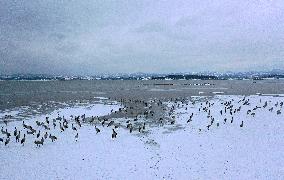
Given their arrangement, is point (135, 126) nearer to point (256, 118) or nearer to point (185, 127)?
point (185, 127)

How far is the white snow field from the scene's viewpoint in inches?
554

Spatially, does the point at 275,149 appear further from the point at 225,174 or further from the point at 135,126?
the point at 135,126

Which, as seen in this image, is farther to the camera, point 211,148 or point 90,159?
point 211,148

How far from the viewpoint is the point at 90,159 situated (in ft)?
53.4

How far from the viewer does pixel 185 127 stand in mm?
25344

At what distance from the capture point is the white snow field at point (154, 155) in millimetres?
14078

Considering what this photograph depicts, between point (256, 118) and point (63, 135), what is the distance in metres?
18.7

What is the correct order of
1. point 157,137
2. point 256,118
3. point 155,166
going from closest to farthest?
point 155,166, point 157,137, point 256,118

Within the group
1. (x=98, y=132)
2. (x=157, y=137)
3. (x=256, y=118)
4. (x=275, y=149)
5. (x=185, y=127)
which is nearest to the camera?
(x=275, y=149)

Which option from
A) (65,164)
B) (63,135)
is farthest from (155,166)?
(63,135)

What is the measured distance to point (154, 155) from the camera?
16734 millimetres

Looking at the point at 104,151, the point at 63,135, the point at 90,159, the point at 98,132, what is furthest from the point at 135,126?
the point at 90,159

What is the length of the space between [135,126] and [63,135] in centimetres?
644

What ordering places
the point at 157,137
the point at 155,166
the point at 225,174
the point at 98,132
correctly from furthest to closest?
the point at 98,132
the point at 157,137
the point at 155,166
the point at 225,174
